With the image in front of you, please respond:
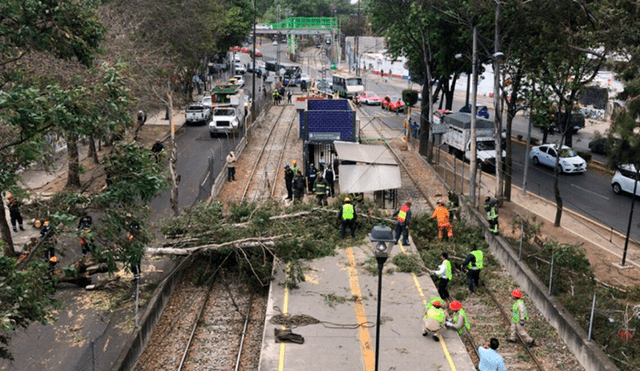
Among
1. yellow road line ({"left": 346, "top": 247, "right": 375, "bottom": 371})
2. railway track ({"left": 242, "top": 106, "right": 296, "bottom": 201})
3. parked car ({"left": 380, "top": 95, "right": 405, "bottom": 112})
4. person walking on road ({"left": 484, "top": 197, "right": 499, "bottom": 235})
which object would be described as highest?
parked car ({"left": 380, "top": 95, "right": 405, "bottom": 112})

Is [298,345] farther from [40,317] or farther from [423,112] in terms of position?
[423,112]

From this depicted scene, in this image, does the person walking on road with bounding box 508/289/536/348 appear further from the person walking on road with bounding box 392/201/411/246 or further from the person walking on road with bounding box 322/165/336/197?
the person walking on road with bounding box 322/165/336/197

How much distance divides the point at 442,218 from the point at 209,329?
845 centimetres

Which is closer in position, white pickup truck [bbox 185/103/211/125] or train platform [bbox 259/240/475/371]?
train platform [bbox 259/240/475/371]

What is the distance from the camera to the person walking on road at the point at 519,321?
14039 mm

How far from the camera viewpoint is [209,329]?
50.3ft

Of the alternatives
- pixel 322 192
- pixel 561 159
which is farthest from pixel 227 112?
pixel 322 192

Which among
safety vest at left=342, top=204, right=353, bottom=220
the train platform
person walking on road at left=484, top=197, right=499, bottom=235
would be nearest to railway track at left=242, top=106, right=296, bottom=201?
safety vest at left=342, top=204, right=353, bottom=220

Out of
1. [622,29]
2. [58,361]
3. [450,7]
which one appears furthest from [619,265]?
[58,361]

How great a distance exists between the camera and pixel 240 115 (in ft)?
148

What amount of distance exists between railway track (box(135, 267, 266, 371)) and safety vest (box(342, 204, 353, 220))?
382 centimetres

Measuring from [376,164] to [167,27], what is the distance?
23089 mm

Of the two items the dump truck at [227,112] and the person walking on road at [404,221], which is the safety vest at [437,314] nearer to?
the person walking on road at [404,221]

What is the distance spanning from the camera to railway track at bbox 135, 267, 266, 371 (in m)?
13.7
